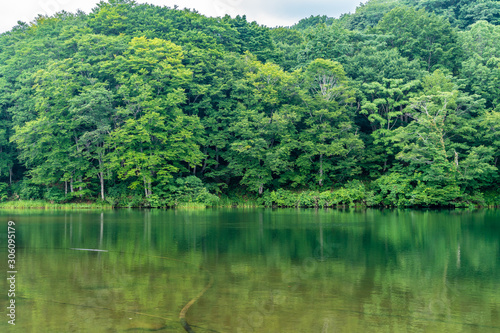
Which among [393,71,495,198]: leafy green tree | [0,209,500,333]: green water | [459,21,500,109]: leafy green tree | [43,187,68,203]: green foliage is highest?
[459,21,500,109]: leafy green tree

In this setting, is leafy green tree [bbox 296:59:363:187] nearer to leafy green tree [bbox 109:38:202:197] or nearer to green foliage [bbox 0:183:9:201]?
leafy green tree [bbox 109:38:202:197]

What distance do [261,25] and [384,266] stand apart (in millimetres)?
42990

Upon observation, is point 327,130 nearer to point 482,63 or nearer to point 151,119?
point 151,119

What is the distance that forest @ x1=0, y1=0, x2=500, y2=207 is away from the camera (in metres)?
A: 33.1

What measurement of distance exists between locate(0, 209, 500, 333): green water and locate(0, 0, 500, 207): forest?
2128 centimetres

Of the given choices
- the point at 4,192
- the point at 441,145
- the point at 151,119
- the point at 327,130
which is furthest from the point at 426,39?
the point at 4,192

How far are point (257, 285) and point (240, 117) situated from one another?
2959 cm

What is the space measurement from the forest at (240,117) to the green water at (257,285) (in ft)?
69.8

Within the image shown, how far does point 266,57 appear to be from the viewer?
44219 millimetres

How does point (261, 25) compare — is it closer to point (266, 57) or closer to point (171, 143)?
point (266, 57)

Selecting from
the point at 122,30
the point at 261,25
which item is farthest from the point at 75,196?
the point at 261,25

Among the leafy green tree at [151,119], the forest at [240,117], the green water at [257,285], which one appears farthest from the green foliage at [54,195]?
the green water at [257,285]

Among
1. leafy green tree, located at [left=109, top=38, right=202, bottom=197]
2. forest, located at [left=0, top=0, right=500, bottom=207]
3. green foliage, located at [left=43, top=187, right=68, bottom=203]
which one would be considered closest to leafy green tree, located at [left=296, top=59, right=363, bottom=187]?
forest, located at [left=0, top=0, right=500, bottom=207]

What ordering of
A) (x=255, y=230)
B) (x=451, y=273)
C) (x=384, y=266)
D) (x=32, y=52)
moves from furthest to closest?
(x=32, y=52) → (x=255, y=230) → (x=384, y=266) → (x=451, y=273)
